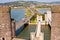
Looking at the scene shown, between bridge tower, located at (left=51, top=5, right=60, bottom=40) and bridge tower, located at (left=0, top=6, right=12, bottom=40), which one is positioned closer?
bridge tower, located at (left=51, top=5, right=60, bottom=40)

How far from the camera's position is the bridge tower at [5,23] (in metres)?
4.12

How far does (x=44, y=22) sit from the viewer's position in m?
22.7

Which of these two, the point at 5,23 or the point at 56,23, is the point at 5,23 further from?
the point at 56,23

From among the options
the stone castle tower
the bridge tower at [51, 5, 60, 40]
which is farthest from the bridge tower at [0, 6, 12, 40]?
the bridge tower at [51, 5, 60, 40]

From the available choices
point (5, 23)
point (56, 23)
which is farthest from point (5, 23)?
point (56, 23)

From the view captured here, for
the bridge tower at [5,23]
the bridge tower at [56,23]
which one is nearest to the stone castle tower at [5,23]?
the bridge tower at [5,23]

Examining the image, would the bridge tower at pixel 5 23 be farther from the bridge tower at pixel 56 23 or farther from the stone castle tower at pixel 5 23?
the bridge tower at pixel 56 23

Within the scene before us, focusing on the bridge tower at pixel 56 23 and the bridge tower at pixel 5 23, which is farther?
the bridge tower at pixel 5 23

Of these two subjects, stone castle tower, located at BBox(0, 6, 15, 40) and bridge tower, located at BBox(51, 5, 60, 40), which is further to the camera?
stone castle tower, located at BBox(0, 6, 15, 40)

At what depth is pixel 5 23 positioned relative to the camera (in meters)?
4.14

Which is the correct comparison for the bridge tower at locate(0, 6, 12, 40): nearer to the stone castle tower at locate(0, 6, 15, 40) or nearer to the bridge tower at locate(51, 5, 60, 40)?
the stone castle tower at locate(0, 6, 15, 40)

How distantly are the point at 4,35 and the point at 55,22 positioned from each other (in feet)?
4.35

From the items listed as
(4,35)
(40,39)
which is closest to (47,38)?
(40,39)

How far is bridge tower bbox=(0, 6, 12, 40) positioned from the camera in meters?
4.12
